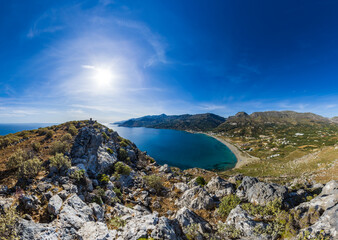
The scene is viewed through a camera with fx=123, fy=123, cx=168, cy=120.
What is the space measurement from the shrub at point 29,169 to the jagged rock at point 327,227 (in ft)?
90.2

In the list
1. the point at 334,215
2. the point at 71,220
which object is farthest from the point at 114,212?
the point at 334,215

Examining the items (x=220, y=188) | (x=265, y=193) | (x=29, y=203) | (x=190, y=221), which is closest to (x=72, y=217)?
(x=29, y=203)

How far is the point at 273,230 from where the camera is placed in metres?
10.4

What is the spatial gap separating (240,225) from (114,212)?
14.0 m

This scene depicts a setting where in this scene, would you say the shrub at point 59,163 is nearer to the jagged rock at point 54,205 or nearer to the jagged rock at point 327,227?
the jagged rock at point 54,205

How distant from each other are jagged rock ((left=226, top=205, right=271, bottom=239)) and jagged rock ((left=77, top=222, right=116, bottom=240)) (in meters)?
11.0

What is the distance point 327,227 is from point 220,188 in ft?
45.7

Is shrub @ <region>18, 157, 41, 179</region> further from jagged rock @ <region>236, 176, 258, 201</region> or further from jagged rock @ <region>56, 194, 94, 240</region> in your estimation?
jagged rock @ <region>236, 176, 258, 201</region>

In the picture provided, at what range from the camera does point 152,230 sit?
406 inches

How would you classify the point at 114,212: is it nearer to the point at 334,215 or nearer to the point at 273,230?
the point at 273,230

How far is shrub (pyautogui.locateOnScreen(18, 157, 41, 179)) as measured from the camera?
14945 millimetres

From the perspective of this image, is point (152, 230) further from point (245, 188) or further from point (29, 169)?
point (29, 169)

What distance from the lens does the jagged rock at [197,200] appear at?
16906 mm

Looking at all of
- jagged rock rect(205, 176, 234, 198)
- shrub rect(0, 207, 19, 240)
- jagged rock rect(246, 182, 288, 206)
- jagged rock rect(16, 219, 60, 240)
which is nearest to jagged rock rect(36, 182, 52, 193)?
jagged rock rect(16, 219, 60, 240)
